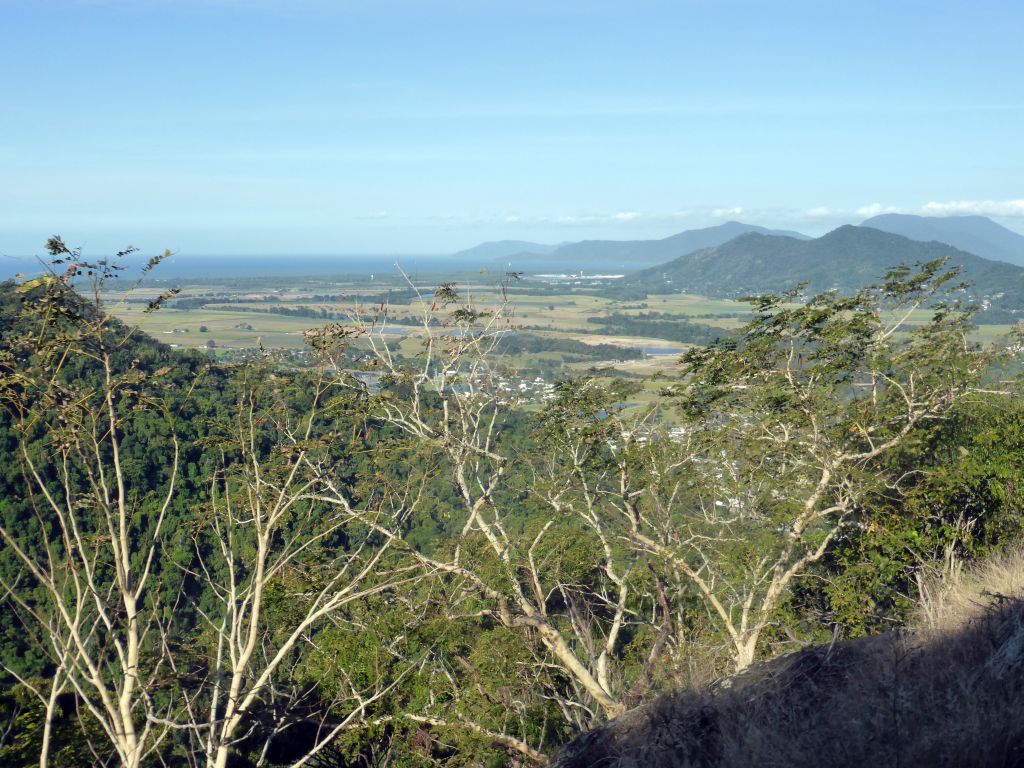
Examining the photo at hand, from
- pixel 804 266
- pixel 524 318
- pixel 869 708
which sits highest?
pixel 804 266

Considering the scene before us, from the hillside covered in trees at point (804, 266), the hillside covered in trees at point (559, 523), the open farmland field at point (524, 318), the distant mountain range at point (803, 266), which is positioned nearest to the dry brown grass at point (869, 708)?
the hillside covered in trees at point (559, 523)

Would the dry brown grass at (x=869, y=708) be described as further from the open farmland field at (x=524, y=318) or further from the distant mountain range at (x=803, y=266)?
the distant mountain range at (x=803, y=266)

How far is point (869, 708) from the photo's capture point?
3232 millimetres

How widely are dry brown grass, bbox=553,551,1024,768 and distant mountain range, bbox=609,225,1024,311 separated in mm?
62746

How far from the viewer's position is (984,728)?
8.77ft

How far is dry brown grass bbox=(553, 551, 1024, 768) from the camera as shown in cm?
277

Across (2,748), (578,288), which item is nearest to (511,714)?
(2,748)

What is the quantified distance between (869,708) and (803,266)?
10994cm

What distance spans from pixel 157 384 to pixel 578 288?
10138 cm

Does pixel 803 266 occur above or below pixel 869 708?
above

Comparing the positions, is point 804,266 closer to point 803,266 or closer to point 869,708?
Answer: point 803,266

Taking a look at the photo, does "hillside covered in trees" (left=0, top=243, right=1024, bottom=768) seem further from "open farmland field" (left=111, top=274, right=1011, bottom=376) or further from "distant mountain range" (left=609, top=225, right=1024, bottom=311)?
"distant mountain range" (left=609, top=225, right=1024, bottom=311)

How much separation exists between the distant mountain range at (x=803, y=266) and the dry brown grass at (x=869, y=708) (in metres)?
62.7

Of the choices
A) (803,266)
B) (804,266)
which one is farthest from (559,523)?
(803,266)
